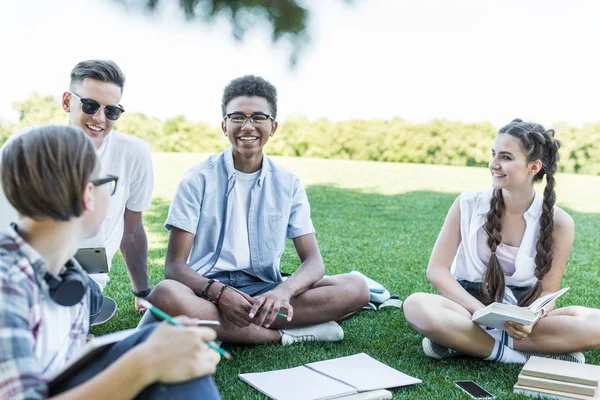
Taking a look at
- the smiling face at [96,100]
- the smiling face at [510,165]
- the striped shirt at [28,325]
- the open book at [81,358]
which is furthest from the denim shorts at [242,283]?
the open book at [81,358]

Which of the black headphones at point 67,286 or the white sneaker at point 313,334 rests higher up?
the black headphones at point 67,286

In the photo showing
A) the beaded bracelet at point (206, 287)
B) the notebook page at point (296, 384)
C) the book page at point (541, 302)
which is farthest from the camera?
the beaded bracelet at point (206, 287)

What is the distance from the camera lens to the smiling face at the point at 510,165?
10.6ft

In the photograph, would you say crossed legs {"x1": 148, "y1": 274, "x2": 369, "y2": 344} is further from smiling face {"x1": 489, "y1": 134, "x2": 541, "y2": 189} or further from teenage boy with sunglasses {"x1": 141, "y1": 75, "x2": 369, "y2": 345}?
smiling face {"x1": 489, "y1": 134, "x2": 541, "y2": 189}

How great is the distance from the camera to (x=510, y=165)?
127 inches

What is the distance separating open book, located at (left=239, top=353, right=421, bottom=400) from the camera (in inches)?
102

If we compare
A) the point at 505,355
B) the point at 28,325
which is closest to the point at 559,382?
the point at 505,355

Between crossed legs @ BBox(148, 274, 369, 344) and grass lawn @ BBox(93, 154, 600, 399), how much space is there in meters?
0.08

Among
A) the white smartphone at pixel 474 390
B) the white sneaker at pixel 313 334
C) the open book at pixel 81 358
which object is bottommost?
the white sneaker at pixel 313 334

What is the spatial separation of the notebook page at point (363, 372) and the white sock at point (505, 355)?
51 centimetres

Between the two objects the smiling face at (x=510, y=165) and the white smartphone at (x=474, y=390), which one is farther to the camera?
the smiling face at (x=510, y=165)

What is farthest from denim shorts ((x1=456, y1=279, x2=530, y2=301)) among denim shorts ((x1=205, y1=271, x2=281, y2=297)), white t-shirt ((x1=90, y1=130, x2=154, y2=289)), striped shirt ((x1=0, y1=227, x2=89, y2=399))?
striped shirt ((x1=0, y1=227, x2=89, y2=399))

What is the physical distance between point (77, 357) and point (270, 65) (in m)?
0.75

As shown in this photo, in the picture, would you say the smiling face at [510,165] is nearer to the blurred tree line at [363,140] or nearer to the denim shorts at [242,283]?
the denim shorts at [242,283]
